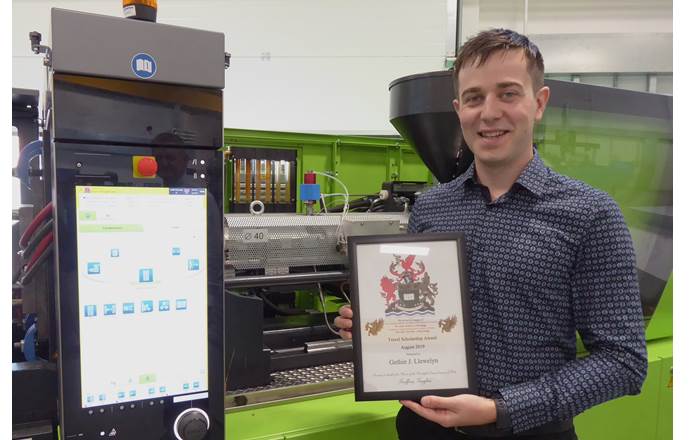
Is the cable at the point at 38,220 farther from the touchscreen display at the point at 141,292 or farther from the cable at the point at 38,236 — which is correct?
the touchscreen display at the point at 141,292

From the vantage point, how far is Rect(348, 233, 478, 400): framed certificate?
3.14 ft

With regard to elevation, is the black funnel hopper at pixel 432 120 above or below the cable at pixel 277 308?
above

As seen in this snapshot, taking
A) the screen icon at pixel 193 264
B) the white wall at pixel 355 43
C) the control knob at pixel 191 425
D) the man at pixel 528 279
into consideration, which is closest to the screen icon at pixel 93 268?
the screen icon at pixel 193 264

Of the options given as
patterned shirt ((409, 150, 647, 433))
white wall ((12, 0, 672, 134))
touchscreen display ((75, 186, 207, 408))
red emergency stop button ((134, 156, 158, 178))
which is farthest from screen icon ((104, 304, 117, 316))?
white wall ((12, 0, 672, 134))

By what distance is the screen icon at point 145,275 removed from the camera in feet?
2.95

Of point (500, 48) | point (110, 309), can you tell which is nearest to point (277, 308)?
point (110, 309)

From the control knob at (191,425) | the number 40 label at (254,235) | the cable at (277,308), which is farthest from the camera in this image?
the cable at (277,308)

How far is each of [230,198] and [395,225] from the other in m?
1.24

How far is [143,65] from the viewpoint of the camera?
0.88 metres

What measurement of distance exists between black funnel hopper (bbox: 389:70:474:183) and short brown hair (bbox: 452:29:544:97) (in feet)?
1.67

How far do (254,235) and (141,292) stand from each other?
539 mm

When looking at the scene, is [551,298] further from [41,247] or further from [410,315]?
[41,247]

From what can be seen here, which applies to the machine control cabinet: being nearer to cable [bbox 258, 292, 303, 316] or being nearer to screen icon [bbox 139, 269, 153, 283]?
screen icon [bbox 139, 269, 153, 283]

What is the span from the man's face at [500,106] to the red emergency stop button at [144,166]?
643 millimetres
